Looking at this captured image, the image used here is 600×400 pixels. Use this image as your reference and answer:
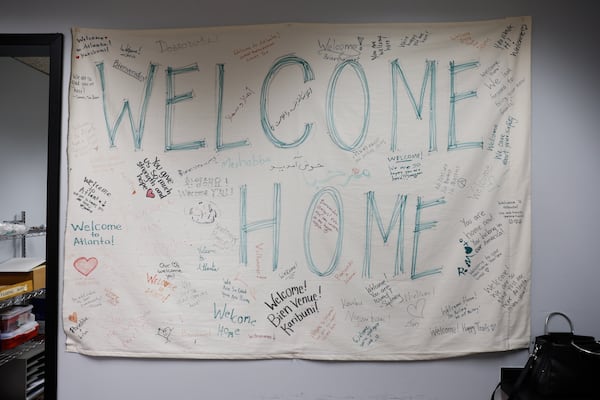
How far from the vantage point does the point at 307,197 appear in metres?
1.62

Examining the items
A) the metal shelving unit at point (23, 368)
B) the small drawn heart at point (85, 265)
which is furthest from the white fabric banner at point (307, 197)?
the metal shelving unit at point (23, 368)

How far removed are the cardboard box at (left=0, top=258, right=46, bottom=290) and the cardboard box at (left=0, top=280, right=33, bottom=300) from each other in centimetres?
2

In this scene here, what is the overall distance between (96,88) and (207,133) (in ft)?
1.85

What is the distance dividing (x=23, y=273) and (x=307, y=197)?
1.59m

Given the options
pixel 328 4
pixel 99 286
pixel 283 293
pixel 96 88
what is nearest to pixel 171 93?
pixel 96 88

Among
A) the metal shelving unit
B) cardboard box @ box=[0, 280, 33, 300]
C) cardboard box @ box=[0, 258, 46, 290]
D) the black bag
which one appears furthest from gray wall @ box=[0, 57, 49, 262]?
the black bag

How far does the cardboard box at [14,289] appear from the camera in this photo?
178cm

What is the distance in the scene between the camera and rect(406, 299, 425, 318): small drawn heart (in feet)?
5.25

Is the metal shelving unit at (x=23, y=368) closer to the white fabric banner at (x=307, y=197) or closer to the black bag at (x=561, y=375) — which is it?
the white fabric banner at (x=307, y=197)

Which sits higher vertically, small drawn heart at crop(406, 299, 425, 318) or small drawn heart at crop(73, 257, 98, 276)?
small drawn heart at crop(73, 257, 98, 276)

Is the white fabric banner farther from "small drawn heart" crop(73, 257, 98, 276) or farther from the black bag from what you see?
the black bag

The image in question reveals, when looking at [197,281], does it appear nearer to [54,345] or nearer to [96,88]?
[54,345]

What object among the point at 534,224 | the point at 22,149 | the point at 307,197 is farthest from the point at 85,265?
the point at 534,224

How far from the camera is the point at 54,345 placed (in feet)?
5.35
